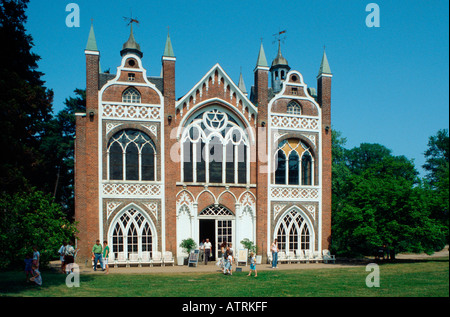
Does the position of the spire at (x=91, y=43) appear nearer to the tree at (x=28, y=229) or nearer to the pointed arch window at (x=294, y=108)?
the tree at (x=28, y=229)

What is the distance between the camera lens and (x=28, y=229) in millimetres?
16891

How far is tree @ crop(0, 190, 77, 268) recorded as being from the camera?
16734mm

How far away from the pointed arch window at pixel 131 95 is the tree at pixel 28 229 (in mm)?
9277

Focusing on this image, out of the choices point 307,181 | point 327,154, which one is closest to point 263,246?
point 307,181

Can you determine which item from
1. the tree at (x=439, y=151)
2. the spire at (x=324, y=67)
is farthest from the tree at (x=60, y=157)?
the tree at (x=439, y=151)

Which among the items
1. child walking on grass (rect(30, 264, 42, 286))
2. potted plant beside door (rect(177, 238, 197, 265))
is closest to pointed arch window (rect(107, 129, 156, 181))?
potted plant beside door (rect(177, 238, 197, 265))

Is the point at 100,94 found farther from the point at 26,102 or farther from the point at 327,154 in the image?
the point at 327,154

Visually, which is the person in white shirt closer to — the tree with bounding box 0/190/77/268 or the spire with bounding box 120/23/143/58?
the tree with bounding box 0/190/77/268

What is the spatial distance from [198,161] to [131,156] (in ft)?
13.9

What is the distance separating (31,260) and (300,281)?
1072cm

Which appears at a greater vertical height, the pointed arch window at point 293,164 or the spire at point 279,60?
the spire at point 279,60

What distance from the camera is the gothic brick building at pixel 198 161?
24875 millimetres

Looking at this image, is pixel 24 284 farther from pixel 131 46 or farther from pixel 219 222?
pixel 131 46

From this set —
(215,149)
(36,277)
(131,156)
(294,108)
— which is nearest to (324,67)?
(294,108)
